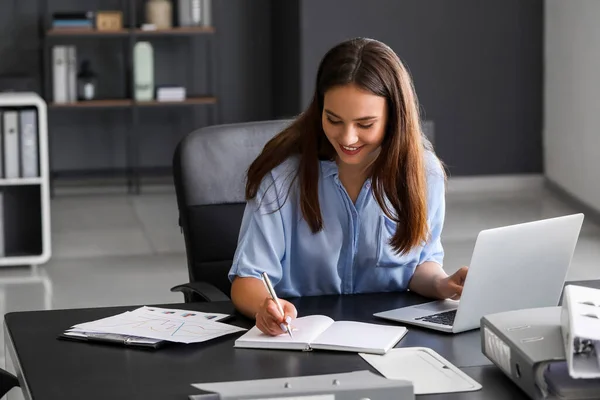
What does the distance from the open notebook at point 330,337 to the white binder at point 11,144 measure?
3.32 metres

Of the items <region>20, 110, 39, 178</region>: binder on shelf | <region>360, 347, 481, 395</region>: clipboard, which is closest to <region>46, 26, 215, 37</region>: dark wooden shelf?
<region>20, 110, 39, 178</region>: binder on shelf

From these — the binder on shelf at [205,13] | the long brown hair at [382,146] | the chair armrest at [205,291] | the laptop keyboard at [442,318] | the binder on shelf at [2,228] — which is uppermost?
the binder on shelf at [205,13]

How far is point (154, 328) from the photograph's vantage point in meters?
2.11

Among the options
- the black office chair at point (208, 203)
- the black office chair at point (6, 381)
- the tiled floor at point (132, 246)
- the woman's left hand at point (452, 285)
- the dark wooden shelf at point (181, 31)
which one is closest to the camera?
the black office chair at point (6, 381)

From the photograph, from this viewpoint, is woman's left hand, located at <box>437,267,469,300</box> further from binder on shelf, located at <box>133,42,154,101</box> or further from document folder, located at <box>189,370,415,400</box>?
binder on shelf, located at <box>133,42,154,101</box>

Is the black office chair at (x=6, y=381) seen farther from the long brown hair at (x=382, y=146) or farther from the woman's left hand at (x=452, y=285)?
the woman's left hand at (x=452, y=285)

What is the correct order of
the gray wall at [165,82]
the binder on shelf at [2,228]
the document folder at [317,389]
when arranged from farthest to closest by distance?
the gray wall at [165,82] < the binder on shelf at [2,228] < the document folder at [317,389]

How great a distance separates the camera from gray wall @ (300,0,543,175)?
265 inches

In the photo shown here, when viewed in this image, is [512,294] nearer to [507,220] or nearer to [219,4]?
[507,220]

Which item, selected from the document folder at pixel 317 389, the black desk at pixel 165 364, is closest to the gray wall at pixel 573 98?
the black desk at pixel 165 364

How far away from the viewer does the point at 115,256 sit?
5578mm

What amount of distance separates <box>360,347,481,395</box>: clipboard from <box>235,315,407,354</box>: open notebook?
0.10 ft

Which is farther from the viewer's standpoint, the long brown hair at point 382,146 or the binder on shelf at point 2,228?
the binder on shelf at point 2,228

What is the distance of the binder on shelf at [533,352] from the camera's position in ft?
5.51
